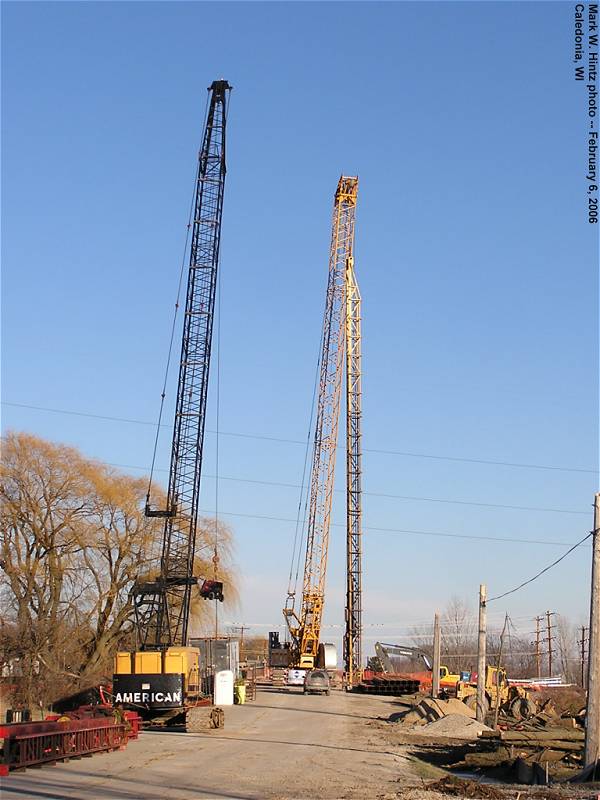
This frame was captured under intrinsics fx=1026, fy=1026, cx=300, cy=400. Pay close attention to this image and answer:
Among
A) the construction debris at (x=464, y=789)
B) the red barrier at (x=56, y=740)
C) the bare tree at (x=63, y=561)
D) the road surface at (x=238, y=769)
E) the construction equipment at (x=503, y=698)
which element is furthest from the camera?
the bare tree at (x=63, y=561)

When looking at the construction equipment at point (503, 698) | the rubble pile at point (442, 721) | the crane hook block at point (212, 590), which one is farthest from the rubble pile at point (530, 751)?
the crane hook block at point (212, 590)

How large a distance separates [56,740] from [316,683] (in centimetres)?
4242

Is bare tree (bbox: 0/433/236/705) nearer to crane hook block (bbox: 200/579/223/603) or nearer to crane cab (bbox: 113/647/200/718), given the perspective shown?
crane hook block (bbox: 200/579/223/603)

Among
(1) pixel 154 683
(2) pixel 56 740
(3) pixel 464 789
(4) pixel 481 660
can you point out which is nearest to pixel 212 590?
(1) pixel 154 683

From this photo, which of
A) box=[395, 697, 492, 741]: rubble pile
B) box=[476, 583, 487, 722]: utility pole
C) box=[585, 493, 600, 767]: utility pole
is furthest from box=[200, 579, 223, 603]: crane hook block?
box=[585, 493, 600, 767]: utility pole

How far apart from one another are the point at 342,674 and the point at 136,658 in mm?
46113

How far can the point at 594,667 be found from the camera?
24.5m

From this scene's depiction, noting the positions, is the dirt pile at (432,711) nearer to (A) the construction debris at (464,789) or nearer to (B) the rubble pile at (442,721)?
(B) the rubble pile at (442,721)

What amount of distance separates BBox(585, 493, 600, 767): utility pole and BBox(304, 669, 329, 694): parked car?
43326 millimetres

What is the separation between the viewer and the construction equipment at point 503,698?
142 feet

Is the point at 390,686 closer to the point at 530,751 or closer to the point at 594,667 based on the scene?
the point at 530,751

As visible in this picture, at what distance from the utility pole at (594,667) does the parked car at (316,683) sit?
43326 mm

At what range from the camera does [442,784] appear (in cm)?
2189

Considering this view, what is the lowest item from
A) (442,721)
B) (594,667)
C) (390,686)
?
(390,686)
